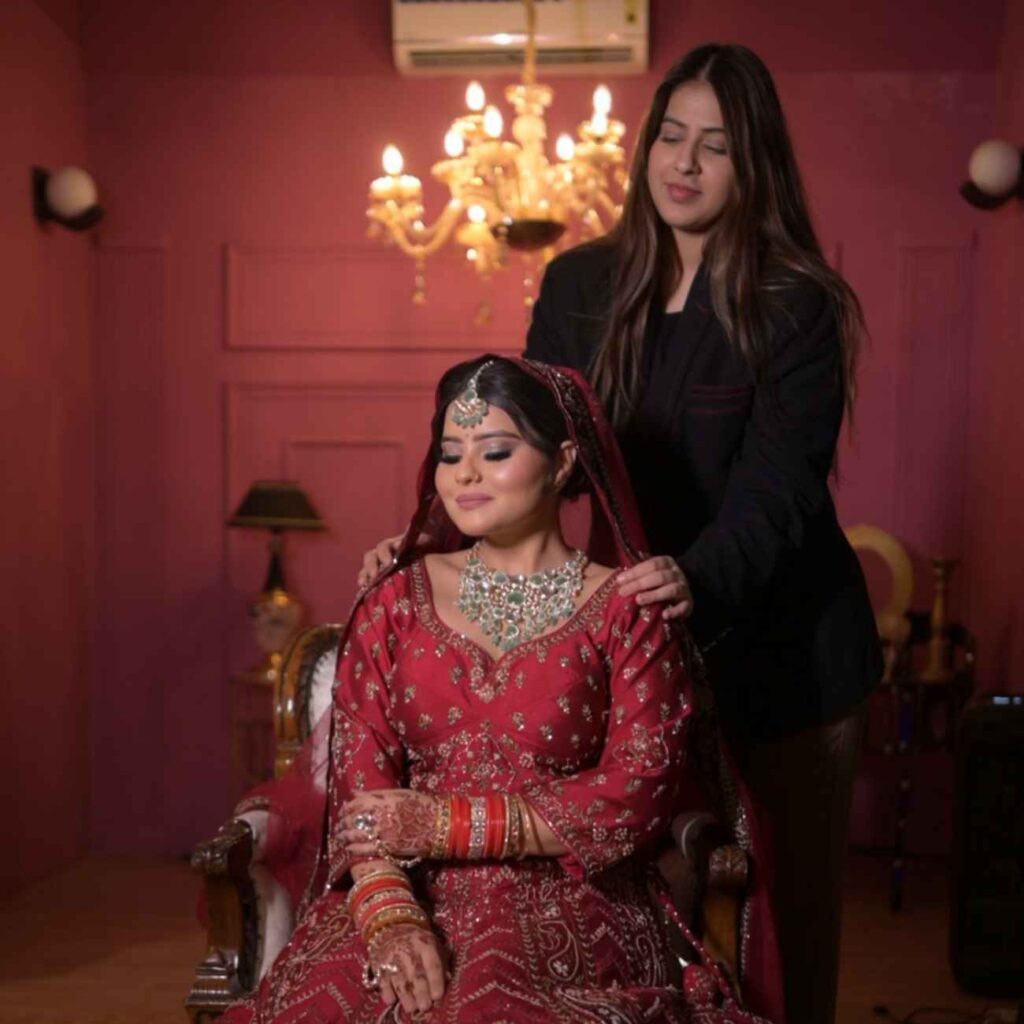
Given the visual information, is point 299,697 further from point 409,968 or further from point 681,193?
point 681,193

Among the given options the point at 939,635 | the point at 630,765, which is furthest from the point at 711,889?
the point at 939,635

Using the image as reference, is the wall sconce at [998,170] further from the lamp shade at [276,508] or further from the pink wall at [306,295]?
the lamp shade at [276,508]

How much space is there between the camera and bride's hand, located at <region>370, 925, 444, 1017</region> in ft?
5.91

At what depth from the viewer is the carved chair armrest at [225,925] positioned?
90.7 inches

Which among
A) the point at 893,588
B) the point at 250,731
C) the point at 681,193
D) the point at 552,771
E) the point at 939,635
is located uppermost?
the point at 681,193

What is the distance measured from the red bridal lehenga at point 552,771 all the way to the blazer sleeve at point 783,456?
11 cm

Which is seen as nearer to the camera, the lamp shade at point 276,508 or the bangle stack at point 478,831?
the bangle stack at point 478,831

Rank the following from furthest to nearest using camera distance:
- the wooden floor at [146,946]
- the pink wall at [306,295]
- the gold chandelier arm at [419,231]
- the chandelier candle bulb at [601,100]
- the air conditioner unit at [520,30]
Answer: the pink wall at [306,295] < the air conditioner unit at [520,30] < the gold chandelier arm at [419,231] < the chandelier candle bulb at [601,100] < the wooden floor at [146,946]

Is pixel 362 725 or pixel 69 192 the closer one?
pixel 362 725

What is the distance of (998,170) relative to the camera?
4.51 metres

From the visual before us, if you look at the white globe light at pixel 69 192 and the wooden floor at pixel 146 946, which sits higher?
the white globe light at pixel 69 192

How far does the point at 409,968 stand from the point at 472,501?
1.98 feet

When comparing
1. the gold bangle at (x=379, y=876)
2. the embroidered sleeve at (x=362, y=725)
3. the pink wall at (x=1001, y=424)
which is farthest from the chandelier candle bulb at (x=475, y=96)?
the gold bangle at (x=379, y=876)

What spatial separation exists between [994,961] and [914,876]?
44.7 inches
